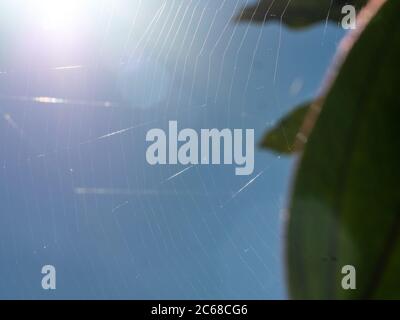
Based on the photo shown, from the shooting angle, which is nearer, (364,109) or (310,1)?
(364,109)

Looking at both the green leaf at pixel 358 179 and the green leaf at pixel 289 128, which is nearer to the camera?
the green leaf at pixel 358 179

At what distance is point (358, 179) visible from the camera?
295 millimetres

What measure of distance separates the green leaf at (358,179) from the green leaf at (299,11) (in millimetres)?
299

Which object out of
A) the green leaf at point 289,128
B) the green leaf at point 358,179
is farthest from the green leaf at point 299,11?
the green leaf at point 358,179

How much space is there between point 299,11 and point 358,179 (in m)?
0.35

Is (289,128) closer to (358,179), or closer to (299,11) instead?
(299,11)

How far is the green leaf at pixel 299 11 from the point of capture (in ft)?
1.94

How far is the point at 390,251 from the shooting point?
30 cm

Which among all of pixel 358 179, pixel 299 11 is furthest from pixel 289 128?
pixel 358 179

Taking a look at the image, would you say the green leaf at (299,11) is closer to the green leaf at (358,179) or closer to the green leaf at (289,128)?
the green leaf at (289,128)
